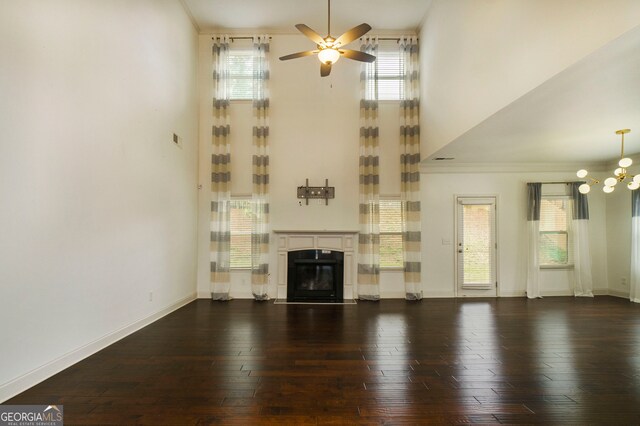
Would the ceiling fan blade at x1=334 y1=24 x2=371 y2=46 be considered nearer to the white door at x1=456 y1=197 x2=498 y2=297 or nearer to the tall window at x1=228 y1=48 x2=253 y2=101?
the tall window at x1=228 y1=48 x2=253 y2=101

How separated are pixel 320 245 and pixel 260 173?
6.24ft

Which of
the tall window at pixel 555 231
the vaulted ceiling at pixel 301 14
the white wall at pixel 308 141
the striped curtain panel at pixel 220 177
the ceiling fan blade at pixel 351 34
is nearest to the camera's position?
the ceiling fan blade at pixel 351 34

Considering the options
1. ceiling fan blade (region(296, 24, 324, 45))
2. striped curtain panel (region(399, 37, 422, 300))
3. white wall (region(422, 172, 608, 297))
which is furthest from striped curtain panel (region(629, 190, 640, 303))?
ceiling fan blade (region(296, 24, 324, 45))

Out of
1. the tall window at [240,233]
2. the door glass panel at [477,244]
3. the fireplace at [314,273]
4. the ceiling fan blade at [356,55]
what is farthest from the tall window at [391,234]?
the ceiling fan blade at [356,55]

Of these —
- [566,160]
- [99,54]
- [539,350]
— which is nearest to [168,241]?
[99,54]

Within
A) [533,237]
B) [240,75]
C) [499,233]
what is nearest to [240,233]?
[240,75]

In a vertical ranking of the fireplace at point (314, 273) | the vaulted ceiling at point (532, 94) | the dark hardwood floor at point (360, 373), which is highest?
the vaulted ceiling at point (532, 94)

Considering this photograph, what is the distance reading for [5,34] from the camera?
2391mm

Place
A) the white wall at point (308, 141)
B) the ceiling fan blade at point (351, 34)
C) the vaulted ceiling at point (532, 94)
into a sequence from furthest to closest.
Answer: the white wall at point (308, 141) < the ceiling fan blade at point (351, 34) < the vaulted ceiling at point (532, 94)

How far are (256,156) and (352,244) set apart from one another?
8.69 feet

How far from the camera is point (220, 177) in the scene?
6242mm

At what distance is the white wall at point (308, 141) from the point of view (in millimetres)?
6371

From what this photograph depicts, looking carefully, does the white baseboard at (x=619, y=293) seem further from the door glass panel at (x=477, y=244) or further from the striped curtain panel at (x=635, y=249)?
the door glass panel at (x=477, y=244)

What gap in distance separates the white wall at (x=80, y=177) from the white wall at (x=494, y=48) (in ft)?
15.0
